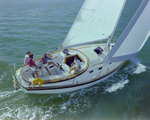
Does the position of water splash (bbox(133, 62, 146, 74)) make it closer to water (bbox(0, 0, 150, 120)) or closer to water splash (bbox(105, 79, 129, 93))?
water (bbox(0, 0, 150, 120))

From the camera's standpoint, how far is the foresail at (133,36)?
6758 mm

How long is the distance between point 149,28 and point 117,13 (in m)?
2.33

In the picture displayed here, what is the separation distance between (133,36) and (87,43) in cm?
304

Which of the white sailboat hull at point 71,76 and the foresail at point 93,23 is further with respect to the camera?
the foresail at point 93,23

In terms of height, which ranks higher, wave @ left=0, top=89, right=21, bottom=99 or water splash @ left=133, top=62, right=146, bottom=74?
water splash @ left=133, top=62, right=146, bottom=74

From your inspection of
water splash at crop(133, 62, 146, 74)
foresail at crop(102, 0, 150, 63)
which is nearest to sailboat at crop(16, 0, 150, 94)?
foresail at crop(102, 0, 150, 63)

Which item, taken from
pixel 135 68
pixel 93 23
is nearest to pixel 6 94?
pixel 93 23

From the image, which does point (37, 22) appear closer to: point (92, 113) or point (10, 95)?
point (10, 95)

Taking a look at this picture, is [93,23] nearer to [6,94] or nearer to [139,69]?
[139,69]

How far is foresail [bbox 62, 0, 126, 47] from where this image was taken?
827 centimetres

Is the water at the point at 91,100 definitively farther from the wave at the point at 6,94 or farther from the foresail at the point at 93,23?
the foresail at the point at 93,23

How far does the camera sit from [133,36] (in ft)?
24.5

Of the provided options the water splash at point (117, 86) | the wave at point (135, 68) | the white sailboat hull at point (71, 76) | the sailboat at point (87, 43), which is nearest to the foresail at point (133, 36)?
the sailboat at point (87, 43)

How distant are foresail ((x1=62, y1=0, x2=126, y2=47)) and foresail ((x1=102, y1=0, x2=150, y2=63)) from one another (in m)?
1.60
